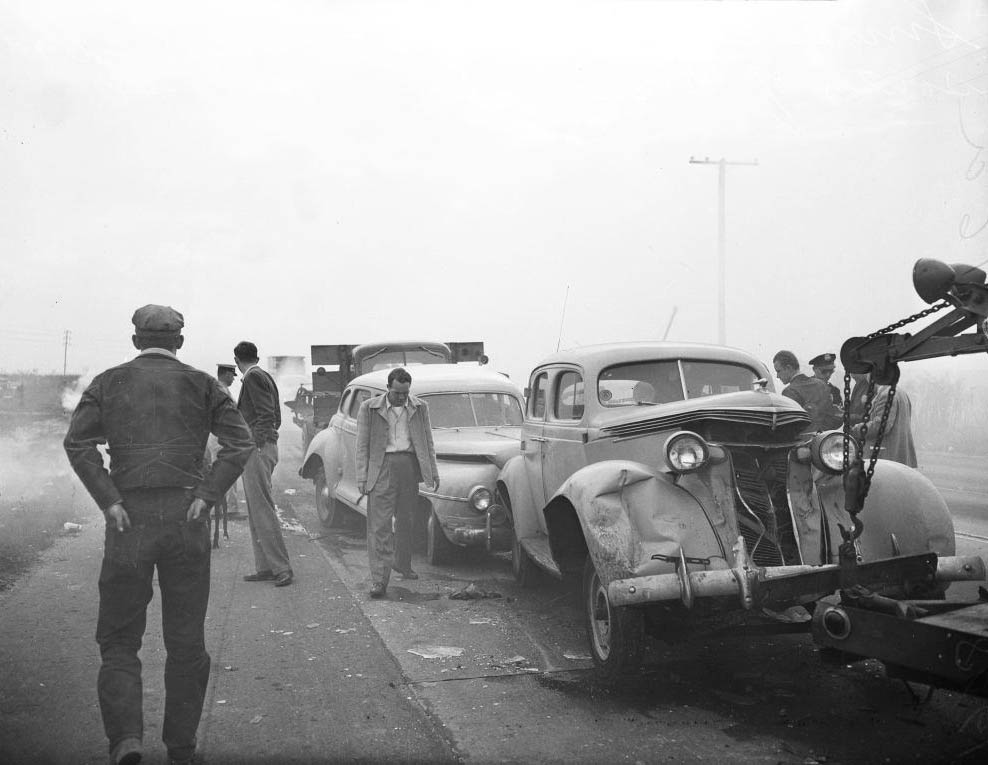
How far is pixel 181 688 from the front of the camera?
384 cm

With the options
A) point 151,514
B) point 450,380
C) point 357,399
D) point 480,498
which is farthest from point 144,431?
point 357,399

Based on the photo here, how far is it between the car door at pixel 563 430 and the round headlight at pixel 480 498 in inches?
47.9

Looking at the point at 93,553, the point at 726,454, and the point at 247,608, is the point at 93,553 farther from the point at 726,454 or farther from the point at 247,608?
the point at 726,454

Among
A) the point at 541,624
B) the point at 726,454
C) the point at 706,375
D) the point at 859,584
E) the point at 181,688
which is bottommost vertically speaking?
the point at 541,624

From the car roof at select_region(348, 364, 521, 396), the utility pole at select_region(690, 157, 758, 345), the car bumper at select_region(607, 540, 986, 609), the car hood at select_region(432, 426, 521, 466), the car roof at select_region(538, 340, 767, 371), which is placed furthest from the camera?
the utility pole at select_region(690, 157, 758, 345)

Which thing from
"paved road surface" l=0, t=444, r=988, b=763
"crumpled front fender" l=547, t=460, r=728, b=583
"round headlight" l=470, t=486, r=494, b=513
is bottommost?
"paved road surface" l=0, t=444, r=988, b=763

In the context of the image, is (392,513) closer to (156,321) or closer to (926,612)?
(156,321)

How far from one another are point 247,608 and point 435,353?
25.9ft

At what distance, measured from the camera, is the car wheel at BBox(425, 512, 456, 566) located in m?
8.34

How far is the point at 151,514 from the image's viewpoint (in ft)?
12.6

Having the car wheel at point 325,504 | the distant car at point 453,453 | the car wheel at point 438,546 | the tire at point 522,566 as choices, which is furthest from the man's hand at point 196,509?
the car wheel at point 325,504

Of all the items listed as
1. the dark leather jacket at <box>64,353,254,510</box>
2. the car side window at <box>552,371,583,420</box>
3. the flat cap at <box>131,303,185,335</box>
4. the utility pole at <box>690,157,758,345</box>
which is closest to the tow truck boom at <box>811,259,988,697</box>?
the car side window at <box>552,371,583,420</box>

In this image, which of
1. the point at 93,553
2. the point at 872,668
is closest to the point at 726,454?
the point at 872,668

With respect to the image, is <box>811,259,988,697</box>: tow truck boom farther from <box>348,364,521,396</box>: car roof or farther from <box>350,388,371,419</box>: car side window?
<box>350,388,371,419</box>: car side window
